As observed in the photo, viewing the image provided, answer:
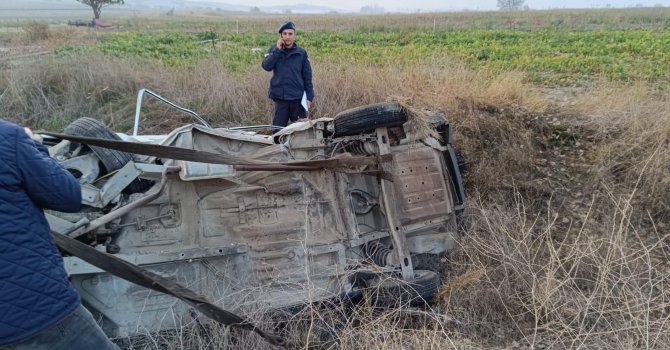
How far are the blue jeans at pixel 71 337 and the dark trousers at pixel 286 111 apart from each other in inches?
166

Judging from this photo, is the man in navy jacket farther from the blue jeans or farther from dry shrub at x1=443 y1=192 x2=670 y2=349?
dry shrub at x1=443 y1=192 x2=670 y2=349

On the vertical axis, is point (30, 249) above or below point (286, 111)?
above

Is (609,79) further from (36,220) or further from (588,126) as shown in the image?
(36,220)

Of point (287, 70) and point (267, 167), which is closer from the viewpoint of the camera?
point (267, 167)

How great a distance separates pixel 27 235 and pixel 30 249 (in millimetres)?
54

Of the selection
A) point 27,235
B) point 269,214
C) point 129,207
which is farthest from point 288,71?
point 27,235

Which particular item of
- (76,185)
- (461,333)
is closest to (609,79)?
(461,333)

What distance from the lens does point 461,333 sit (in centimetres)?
328

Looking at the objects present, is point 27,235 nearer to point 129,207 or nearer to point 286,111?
point 129,207

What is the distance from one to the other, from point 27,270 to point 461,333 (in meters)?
2.53

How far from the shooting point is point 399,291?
11.0ft

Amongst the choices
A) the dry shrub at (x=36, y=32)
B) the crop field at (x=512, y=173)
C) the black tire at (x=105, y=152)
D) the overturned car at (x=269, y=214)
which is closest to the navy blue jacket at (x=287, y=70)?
the crop field at (x=512, y=173)

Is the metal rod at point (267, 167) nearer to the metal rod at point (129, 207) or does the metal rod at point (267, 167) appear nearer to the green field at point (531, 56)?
the metal rod at point (129, 207)

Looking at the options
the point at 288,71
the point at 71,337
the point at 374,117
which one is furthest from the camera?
the point at 288,71
